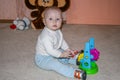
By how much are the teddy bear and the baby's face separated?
0.82m

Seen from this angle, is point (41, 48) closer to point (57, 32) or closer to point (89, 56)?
point (57, 32)

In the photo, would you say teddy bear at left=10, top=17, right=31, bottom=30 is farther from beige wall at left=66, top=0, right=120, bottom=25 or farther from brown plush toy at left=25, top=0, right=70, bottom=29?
beige wall at left=66, top=0, right=120, bottom=25

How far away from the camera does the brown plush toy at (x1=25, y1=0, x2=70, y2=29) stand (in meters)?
2.09

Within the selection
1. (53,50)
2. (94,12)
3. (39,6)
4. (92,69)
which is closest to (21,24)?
(39,6)

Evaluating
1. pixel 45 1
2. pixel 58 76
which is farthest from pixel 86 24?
pixel 58 76

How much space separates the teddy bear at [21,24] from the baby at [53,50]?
0.77 metres

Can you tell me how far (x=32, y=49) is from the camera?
5.59 feet

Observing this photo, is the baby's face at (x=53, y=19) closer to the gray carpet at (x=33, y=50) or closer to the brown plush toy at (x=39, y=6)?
the gray carpet at (x=33, y=50)

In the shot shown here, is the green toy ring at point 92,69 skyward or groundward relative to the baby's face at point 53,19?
groundward

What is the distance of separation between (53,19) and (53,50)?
189mm

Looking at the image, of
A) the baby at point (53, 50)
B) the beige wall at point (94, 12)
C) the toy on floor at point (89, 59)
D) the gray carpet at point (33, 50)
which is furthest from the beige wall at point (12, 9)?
the toy on floor at point (89, 59)

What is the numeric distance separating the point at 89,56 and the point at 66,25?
1.04 metres

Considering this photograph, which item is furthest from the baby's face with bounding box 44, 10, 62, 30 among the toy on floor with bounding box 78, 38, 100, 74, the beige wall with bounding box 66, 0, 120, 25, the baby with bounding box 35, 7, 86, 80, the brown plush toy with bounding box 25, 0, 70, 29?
the beige wall with bounding box 66, 0, 120, 25

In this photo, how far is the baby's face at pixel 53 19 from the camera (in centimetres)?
132
